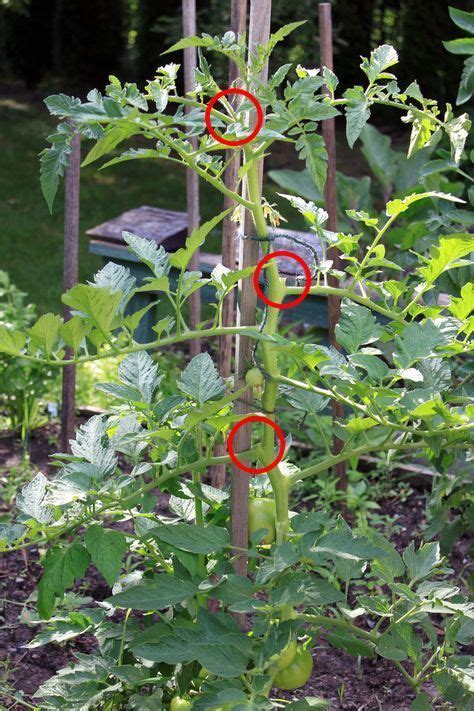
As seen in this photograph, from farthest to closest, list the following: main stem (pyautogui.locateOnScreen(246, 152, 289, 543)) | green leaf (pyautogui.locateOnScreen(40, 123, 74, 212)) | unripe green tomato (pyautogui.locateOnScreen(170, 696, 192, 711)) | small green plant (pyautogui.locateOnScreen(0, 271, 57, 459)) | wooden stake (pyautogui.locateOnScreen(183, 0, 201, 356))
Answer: small green plant (pyautogui.locateOnScreen(0, 271, 57, 459)) < wooden stake (pyautogui.locateOnScreen(183, 0, 201, 356)) < unripe green tomato (pyautogui.locateOnScreen(170, 696, 192, 711)) < main stem (pyautogui.locateOnScreen(246, 152, 289, 543)) < green leaf (pyautogui.locateOnScreen(40, 123, 74, 212))

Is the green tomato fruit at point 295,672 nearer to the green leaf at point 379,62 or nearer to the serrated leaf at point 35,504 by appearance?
the serrated leaf at point 35,504

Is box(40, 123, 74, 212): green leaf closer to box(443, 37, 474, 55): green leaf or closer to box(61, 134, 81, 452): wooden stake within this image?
box(443, 37, 474, 55): green leaf

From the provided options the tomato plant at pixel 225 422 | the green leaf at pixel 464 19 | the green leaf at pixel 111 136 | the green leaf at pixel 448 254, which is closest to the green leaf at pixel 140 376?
the tomato plant at pixel 225 422

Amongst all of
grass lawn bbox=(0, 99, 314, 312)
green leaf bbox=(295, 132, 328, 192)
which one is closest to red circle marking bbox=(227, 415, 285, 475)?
green leaf bbox=(295, 132, 328, 192)

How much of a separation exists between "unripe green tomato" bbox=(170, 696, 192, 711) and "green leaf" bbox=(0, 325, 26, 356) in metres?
0.77

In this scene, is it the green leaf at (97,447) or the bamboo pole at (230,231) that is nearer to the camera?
the green leaf at (97,447)

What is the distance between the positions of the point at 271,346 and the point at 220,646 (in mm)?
529

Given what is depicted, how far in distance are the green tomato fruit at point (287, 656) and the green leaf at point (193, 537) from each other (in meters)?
0.24

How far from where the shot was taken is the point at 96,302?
164cm

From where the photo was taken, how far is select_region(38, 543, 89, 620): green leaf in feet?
5.86

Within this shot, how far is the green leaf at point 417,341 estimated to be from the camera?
1686 millimetres

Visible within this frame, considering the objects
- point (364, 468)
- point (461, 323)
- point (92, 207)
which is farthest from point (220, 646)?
point (92, 207)

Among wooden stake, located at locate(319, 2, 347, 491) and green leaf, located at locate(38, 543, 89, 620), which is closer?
green leaf, located at locate(38, 543, 89, 620)

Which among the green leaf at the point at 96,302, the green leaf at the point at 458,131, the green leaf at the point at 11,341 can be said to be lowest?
the green leaf at the point at 11,341
